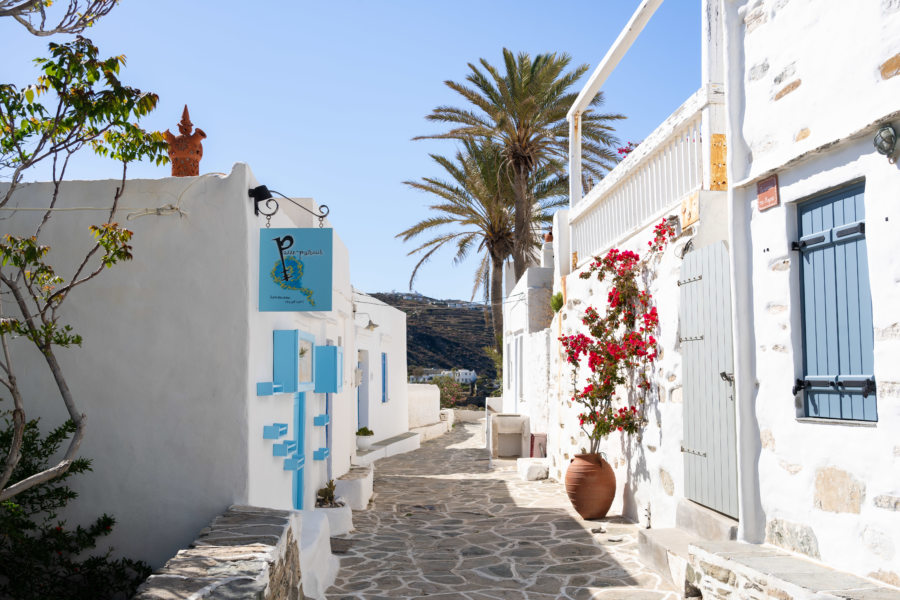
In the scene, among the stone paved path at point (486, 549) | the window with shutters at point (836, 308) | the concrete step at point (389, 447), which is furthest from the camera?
the concrete step at point (389, 447)

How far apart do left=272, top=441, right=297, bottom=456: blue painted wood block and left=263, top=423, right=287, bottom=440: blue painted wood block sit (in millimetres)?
126

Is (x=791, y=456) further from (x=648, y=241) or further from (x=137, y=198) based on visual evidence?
(x=137, y=198)

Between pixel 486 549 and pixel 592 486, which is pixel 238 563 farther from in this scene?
pixel 592 486

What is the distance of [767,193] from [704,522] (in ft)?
8.28

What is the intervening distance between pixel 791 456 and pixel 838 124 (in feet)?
6.48

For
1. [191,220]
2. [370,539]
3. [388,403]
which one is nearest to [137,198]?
[191,220]

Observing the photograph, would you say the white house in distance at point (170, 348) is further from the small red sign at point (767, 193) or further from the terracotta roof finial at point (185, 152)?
the small red sign at point (767, 193)

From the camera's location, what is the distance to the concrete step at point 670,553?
5.39m

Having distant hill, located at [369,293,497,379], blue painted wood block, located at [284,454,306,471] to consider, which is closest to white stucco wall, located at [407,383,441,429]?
distant hill, located at [369,293,497,379]

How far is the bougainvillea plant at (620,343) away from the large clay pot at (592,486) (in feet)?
0.85

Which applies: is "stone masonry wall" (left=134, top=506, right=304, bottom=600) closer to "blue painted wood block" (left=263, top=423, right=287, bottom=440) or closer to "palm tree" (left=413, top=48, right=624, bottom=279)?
"blue painted wood block" (left=263, top=423, right=287, bottom=440)

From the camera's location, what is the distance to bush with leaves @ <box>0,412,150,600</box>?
4.70 m

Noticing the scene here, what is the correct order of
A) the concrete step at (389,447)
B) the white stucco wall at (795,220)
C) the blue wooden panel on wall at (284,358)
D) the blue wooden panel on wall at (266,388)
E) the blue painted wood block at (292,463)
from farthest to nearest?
the concrete step at (389,447)
the blue painted wood block at (292,463)
the blue wooden panel on wall at (284,358)
the blue wooden panel on wall at (266,388)
the white stucco wall at (795,220)

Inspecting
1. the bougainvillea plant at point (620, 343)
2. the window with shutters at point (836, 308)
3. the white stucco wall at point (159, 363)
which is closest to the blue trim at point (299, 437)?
the white stucco wall at point (159, 363)
